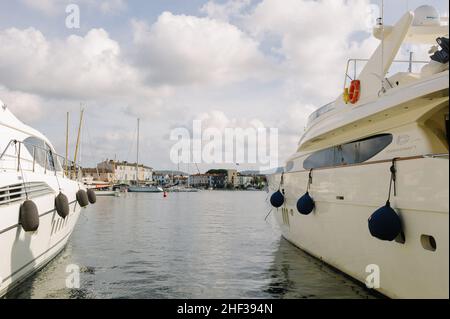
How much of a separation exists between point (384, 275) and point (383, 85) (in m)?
3.64

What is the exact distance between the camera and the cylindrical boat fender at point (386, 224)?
20.8 ft

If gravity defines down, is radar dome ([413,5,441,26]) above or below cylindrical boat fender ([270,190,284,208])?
above

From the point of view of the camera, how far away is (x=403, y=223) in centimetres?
643

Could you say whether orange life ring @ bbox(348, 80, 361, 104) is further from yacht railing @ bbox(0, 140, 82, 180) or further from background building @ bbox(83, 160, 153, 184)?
background building @ bbox(83, 160, 153, 184)

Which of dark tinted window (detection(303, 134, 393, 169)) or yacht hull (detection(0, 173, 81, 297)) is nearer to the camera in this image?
yacht hull (detection(0, 173, 81, 297))

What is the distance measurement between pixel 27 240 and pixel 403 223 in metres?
6.74

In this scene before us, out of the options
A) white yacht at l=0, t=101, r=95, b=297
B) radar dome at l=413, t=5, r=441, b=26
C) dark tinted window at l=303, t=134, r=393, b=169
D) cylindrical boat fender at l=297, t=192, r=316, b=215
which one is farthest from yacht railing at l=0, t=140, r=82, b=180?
radar dome at l=413, t=5, r=441, b=26

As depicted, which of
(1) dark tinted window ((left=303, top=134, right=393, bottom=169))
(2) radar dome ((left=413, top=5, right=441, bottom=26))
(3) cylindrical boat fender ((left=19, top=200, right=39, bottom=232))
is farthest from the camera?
(2) radar dome ((left=413, top=5, right=441, bottom=26))

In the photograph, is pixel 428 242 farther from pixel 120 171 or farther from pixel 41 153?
pixel 120 171

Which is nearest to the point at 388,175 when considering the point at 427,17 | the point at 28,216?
the point at 427,17

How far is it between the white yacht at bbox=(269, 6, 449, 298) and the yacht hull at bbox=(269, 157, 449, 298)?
0.01m

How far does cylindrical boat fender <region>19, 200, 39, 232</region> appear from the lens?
750 centimetres

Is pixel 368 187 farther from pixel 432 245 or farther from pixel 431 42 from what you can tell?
pixel 431 42
